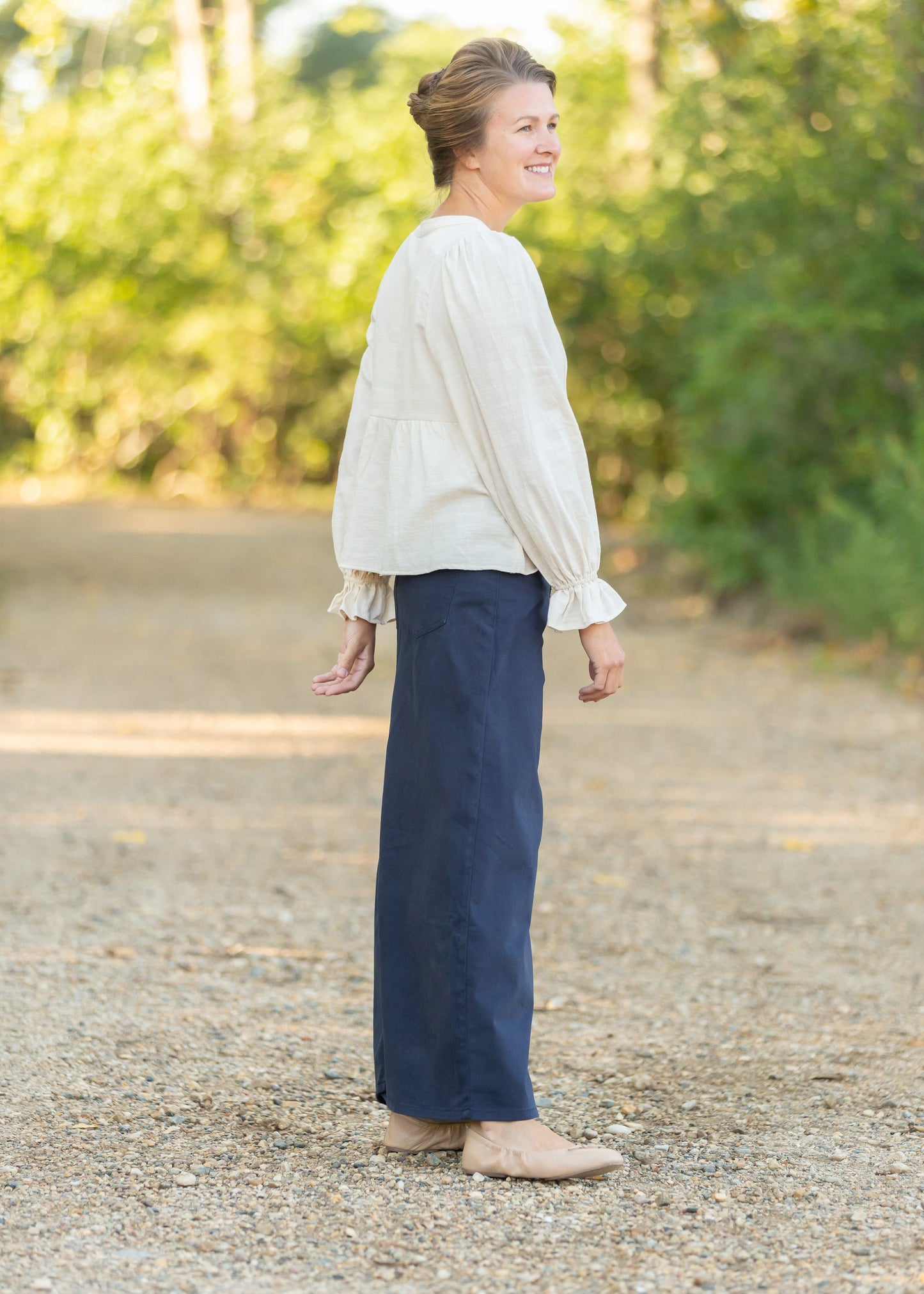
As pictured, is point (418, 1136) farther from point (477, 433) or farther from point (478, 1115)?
point (477, 433)

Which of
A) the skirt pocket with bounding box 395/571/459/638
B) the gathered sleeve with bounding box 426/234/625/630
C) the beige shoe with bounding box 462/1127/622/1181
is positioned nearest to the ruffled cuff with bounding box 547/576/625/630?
the gathered sleeve with bounding box 426/234/625/630

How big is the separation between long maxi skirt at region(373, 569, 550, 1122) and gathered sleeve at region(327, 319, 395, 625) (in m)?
0.10

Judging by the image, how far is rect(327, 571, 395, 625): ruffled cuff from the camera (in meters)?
2.71

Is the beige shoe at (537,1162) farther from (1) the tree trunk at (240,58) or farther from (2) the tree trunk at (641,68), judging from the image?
(1) the tree trunk at (240,58)

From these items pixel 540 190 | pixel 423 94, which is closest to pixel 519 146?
pixel 540 190

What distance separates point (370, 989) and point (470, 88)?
218 centimetres

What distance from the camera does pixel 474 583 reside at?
2.54 m

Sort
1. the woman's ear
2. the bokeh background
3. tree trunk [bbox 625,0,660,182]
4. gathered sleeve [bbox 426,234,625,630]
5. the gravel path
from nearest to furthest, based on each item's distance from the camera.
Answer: the gravel path, gathered sleeve [bbox 426,234,625,630], the woman's ear, the bokeh background, tree trunk [bbox 625,0,660,182]

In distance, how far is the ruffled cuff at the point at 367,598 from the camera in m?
2.71

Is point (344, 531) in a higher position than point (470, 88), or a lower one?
lower

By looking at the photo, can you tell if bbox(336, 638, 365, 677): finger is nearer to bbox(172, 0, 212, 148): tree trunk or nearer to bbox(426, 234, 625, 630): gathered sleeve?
bbox(426, 234, 625, 630): gathered sleeve

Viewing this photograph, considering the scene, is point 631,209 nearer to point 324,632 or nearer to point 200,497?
point 324,632

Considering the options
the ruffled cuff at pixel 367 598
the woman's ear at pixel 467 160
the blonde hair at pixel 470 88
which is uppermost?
the blonde hair at pixel 470 88

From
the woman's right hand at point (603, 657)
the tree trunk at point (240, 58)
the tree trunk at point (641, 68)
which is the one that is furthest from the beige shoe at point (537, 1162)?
the tree trunk at point (240, 58)
